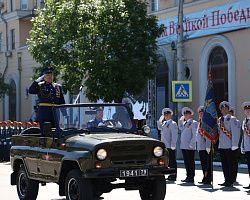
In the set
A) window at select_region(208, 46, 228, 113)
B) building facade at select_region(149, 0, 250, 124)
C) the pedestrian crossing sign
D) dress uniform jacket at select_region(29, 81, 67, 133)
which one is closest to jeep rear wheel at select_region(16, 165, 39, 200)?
dress uniform jacket at select_region(29, 81, 67, 133)

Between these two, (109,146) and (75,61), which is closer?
(109,146)

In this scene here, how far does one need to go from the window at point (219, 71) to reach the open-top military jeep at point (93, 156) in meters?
15.0

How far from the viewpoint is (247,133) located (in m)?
14.7

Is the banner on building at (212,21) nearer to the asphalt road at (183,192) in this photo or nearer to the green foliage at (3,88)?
the asphalt road at (183,192)

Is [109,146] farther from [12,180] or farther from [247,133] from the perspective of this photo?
[247,133]

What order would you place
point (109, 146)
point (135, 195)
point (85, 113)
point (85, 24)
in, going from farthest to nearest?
1. point (85, 24)
2. point (135, 195)
3. point (85, 113)
4. point (109, 146)

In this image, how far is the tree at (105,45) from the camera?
82.6ft

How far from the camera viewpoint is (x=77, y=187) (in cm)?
1070

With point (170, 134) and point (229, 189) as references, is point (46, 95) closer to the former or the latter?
point (229, 189)

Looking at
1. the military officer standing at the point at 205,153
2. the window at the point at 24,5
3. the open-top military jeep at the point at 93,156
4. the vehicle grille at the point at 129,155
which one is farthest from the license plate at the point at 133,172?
the window at the point at 24,5

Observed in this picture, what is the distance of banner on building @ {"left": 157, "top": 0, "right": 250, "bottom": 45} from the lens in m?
25.0

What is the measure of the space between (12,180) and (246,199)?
180 inches

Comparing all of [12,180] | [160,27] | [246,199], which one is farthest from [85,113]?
[160,27]

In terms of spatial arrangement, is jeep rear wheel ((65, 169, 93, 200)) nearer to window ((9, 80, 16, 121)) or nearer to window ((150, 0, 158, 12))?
window ((150, 0, 158, 12))
